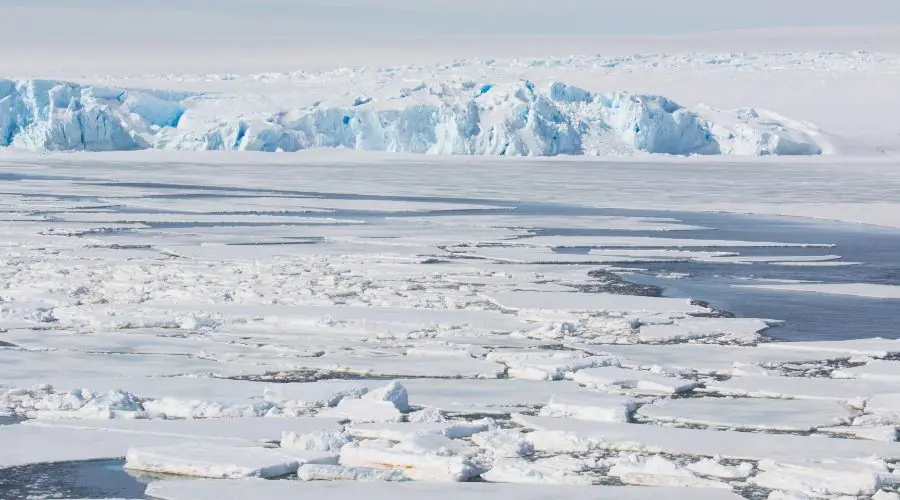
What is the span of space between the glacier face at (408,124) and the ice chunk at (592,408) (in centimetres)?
3227

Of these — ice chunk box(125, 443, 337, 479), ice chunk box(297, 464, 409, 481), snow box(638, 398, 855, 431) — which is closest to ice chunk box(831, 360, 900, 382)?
snow box(638, 398, 855, 431)

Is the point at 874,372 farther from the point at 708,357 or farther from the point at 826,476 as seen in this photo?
the point at 826,476

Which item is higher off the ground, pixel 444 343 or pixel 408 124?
pixel 408 124

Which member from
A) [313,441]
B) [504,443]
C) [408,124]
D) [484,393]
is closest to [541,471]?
[504,443]

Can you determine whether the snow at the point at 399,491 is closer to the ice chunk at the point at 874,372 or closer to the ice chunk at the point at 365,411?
the ice chunk at the point at 365,411

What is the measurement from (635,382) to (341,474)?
80.7 inches

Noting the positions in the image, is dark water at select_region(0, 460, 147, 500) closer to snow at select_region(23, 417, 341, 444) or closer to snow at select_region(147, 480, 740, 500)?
snow at select_region(147, 480, 740, 500)

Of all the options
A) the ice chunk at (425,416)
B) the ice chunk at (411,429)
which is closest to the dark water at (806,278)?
the ice chunk at (425,416)

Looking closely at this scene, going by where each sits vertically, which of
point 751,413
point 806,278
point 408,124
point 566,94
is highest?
point 566,94

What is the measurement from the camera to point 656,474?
4250mm

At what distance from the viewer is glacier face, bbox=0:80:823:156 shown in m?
37.8

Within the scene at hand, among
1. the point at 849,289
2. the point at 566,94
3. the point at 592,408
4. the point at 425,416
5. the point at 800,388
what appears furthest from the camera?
the point at 566,94

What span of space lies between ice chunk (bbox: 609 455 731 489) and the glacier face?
109ft

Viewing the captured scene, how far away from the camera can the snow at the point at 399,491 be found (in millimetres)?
3994
